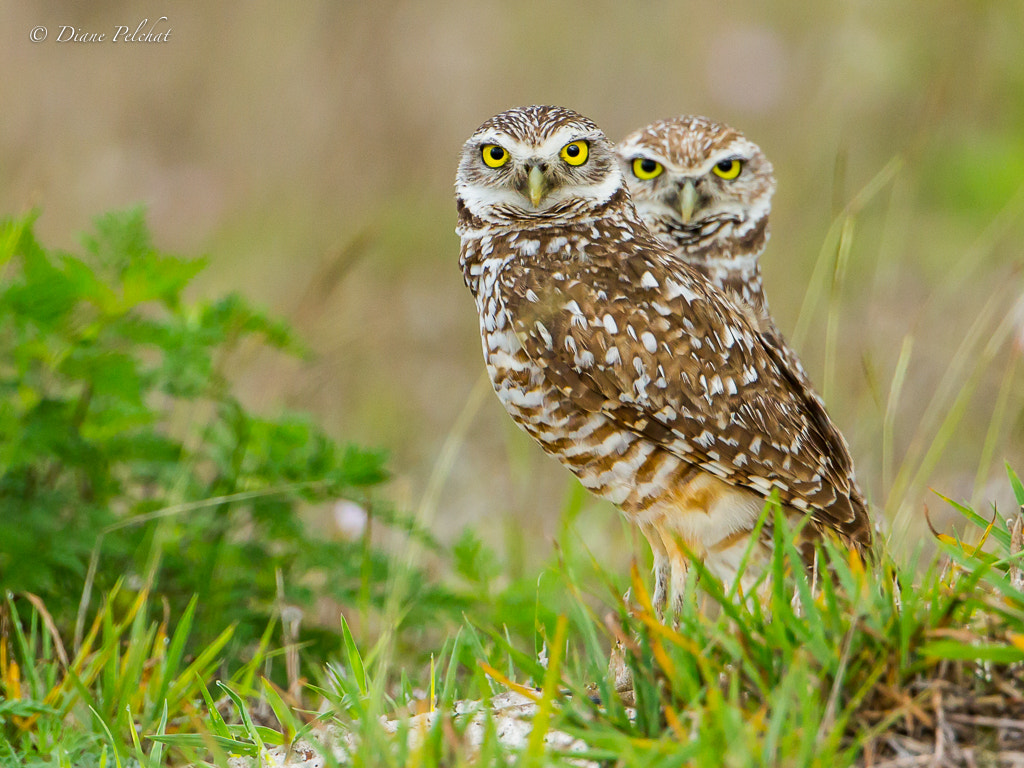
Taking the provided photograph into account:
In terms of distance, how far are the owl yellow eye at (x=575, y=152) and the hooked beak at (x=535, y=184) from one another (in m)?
0.09

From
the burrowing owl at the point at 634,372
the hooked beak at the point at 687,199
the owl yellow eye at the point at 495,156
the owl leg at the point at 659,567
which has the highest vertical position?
the owl yellow eye at the point at 495,156

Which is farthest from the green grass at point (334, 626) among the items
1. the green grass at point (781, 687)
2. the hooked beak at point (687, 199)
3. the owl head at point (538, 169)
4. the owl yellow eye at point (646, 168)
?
the owl head at point (538, 169)

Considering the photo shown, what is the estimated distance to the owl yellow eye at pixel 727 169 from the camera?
12.6 ft

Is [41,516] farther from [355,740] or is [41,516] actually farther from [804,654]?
[804,654]

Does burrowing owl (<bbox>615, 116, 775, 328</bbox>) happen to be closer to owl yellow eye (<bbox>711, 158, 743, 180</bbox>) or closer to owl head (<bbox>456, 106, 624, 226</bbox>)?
owl yellow eye (<bbox>711, 158, 743, 180</bbox>)

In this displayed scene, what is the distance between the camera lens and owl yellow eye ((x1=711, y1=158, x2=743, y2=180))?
3842 mm

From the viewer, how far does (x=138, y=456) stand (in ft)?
12.0

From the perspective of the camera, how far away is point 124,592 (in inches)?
147

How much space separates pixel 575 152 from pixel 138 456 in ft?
5.43

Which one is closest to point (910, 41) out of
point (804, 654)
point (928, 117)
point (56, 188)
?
point (928, 117)

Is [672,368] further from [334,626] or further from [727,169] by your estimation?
[334,626]

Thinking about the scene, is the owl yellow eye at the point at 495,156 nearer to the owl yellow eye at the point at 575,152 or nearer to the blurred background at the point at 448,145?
the owl yellow eye at the point at 575,152

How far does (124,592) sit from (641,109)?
5.87m

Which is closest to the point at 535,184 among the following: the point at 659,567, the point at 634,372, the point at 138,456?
the point at 634,372
